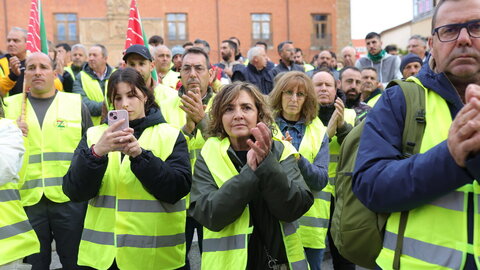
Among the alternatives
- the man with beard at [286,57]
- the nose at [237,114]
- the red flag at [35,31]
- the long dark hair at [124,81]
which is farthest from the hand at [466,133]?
the man with beard at [286,57]

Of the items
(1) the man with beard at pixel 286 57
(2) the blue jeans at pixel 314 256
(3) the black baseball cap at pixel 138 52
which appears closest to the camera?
(2) the blue jeans at pixel 314 256

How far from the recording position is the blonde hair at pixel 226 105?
2.93 meters

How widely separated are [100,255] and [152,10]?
101ft

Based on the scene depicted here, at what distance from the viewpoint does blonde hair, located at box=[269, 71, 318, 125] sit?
3.99m

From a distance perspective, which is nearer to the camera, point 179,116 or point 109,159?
point 109,159

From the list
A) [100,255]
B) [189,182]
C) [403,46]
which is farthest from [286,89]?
[403,46]

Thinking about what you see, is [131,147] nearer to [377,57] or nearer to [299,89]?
[299,89]

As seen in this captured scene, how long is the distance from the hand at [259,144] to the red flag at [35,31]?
368 cm

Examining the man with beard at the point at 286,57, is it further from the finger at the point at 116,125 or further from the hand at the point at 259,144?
the hand at the point at 259,144

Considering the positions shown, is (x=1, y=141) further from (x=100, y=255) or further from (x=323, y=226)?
(x=323, y=226)

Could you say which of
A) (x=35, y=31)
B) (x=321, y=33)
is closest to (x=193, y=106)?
(x=35, y=31)

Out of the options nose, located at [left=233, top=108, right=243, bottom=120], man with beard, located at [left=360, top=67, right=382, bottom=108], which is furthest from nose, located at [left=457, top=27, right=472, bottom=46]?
man with beard, located at [left=360, top=67, right=382, bottom=108]

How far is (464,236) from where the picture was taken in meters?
1.66

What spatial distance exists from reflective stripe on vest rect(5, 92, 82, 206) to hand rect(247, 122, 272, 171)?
80.6 inches
